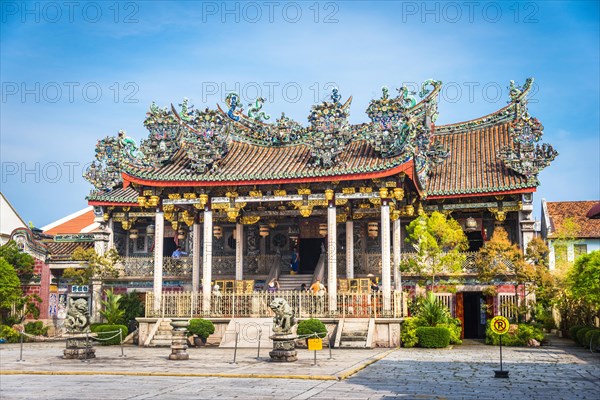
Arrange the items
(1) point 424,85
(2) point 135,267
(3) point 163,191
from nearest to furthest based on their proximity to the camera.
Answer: (3) point 163,191, (1) point 424,85, (2) point 135,267

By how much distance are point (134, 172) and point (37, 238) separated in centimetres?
1201

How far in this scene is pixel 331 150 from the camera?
2758cm

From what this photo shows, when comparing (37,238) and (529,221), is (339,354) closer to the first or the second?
(529,221)

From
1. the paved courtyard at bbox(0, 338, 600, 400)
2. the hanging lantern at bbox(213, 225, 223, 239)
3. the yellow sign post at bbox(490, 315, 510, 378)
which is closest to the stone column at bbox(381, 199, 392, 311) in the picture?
the paved courtyard at bbox(0, 338, 600, 400)

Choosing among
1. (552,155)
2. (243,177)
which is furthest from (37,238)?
(552,155)

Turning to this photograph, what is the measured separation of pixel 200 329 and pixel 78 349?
5.76 m

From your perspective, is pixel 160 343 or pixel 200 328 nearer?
pixel 200 328

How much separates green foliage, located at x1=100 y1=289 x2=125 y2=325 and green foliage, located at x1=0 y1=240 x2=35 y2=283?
531cm

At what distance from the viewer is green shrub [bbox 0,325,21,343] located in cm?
3272

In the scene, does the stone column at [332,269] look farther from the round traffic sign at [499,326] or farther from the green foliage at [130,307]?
the round traffic sign at [499,326]

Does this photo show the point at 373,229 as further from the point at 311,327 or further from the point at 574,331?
the point at 574,331

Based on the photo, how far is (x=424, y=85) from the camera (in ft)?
107

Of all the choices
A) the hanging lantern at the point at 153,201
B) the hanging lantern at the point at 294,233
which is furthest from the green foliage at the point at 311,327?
the hanging lantern at the point at 294,233

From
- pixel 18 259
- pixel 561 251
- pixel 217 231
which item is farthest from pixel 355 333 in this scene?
pixel 18 259
